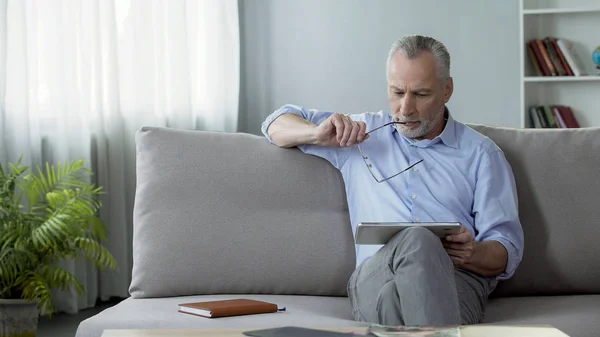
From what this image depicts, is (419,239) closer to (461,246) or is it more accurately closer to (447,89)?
(461,246)

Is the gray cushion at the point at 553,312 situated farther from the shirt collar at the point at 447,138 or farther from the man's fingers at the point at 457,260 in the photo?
the shirt collar at the point at 447,138

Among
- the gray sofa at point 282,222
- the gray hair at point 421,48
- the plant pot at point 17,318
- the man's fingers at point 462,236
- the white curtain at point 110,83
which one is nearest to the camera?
the man's fingers at point 462,236

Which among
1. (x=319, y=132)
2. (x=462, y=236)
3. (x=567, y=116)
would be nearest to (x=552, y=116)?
(x=567, y=116)

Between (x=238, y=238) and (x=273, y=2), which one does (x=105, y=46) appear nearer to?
(x=273, y=2)

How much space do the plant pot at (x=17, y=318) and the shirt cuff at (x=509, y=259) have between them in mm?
1889

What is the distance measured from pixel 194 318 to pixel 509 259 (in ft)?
2.81

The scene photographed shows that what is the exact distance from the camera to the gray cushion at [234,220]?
2.29 m

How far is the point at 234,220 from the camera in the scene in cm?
234

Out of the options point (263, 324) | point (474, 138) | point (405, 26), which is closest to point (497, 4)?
point (405, 26)

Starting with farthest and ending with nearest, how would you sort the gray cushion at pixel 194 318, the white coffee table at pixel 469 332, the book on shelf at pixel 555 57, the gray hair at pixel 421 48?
the book on shelf at pixel 555 57
the gray hair at pixel 421 48
the gray cushion at pixel 194 318
the white coffee table at pixel 469 332

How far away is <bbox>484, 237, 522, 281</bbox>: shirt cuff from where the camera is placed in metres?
2.19

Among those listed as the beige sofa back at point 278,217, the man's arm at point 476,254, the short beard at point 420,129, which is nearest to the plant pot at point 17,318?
the beige sofa back at point 278,217

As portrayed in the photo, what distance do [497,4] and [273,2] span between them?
1.36m

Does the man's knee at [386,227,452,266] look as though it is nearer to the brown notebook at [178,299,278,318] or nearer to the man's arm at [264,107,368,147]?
the brown notebook at [178,299,278,318]
